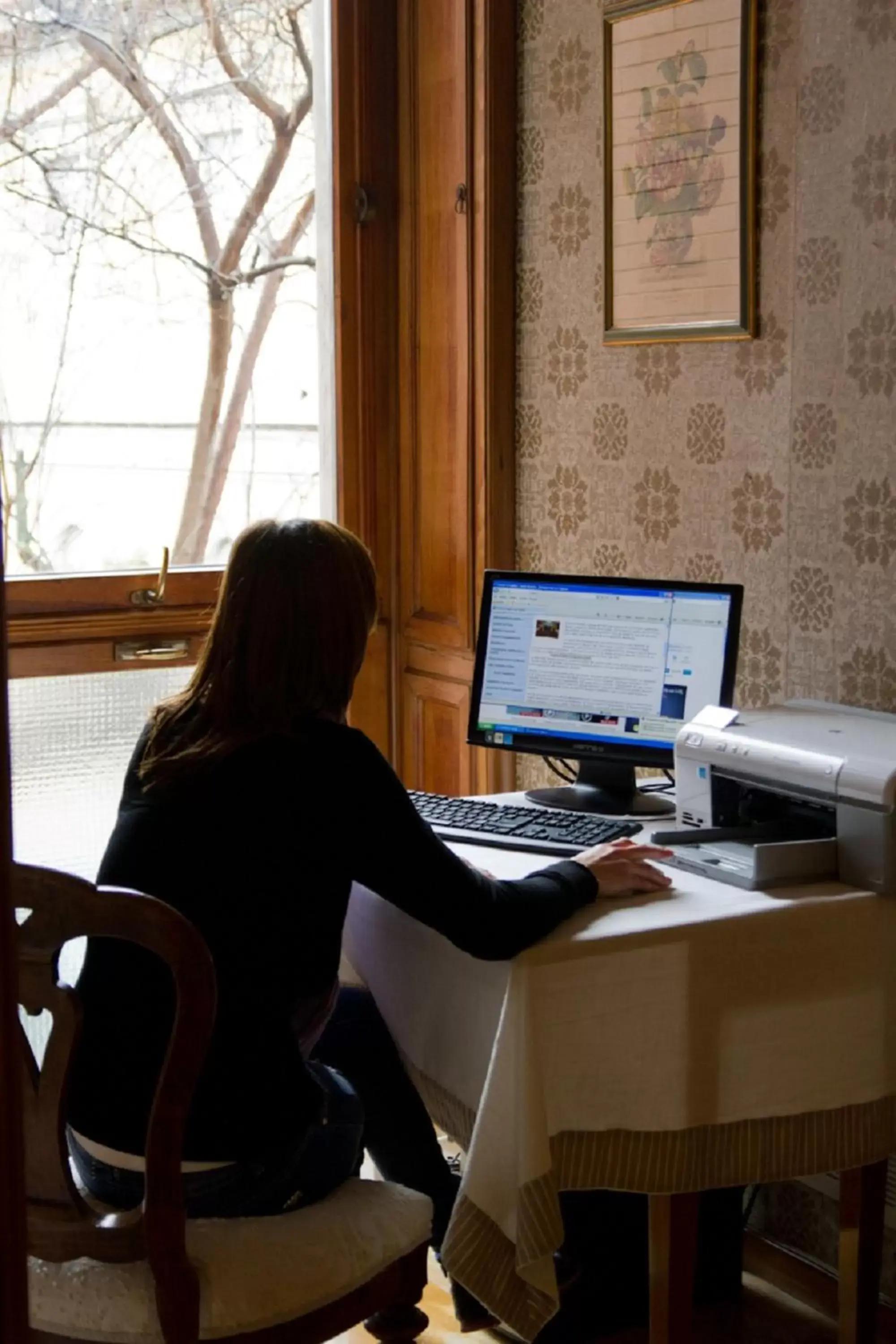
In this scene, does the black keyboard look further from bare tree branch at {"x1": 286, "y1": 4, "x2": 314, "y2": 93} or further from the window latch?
bare tree branch at {"x1": 286, "y1": 4, "x2": 314, "y2": 93}

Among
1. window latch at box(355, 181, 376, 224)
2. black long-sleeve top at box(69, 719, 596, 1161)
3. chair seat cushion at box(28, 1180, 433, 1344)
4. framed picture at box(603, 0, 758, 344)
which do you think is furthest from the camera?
window latch at box(355, 181, 376, 224)

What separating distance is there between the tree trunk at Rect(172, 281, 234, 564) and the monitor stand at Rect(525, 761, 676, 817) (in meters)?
1.07

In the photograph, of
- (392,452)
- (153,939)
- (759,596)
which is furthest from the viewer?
(392,452)

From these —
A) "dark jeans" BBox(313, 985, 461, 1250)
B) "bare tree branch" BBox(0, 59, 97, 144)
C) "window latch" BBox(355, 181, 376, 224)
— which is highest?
"bare tree branch" BBox(0, 59, 97, 144)

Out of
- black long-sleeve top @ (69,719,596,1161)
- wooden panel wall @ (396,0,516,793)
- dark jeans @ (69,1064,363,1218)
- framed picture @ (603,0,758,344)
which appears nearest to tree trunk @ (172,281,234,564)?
wooden panel wall @ (396,0,516,793)

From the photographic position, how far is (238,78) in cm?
320

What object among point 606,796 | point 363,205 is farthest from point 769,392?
point 363,205

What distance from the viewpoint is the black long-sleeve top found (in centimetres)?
173

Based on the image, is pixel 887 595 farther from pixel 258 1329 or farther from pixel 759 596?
pixel 258 1329

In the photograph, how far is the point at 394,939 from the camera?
209 cm

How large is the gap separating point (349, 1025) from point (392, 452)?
58.8 inches

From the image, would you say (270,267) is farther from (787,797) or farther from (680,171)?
(787,797)

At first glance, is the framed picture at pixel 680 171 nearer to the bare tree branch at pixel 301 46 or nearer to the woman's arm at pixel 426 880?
the bare tree branch at pixel 301 46

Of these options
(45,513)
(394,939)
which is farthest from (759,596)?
(45,513)
